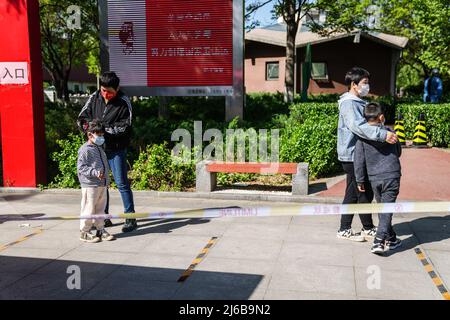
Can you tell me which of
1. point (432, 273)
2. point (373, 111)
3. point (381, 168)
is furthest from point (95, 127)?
point (432, 273)

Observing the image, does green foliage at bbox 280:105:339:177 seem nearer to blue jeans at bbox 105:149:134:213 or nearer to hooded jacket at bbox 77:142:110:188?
blue jeans at bbox 105:149:134:213

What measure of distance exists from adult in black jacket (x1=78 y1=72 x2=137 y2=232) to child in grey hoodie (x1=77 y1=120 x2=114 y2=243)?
0.22 metres

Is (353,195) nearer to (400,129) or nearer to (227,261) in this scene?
(227,261)

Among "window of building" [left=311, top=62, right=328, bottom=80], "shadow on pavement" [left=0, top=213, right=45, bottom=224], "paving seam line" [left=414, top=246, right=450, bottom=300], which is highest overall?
"window of building" [left=311, top=62, right=328, bottom=80]

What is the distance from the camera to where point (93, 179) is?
19.2 ft

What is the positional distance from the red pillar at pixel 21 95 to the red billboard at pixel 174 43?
10.4 ft

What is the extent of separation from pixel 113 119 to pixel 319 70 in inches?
930

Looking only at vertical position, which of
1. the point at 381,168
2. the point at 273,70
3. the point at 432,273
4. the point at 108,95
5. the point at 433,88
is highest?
the point at 273,70

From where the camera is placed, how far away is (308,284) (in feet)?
14.9

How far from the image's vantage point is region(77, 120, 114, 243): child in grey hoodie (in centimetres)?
583

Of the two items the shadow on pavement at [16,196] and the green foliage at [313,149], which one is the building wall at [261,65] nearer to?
the green foliage at [313,149]

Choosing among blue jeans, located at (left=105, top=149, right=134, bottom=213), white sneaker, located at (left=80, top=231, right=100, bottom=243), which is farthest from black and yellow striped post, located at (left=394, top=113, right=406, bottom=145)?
white sneaker, located at (left=80, top=231, right=100, bottom=243)

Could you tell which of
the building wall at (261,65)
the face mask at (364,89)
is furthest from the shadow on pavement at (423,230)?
the building wall at (261,65)
